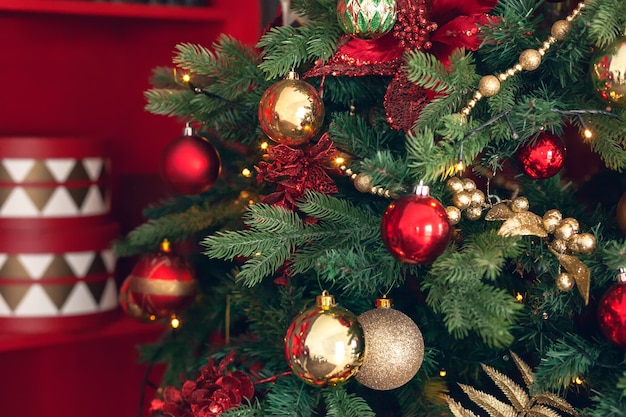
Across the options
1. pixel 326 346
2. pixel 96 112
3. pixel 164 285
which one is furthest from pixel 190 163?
pixel 96 112

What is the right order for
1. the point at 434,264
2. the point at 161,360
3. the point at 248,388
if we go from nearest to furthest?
1. the point at 434,264
2. the point at 248,388
3. the point at 161,360

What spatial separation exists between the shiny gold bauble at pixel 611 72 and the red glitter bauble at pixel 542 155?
2.5 inches

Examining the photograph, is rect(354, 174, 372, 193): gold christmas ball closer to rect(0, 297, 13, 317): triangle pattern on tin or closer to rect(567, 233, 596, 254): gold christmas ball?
rect(567, 233, 596, 254): gold christmas ball

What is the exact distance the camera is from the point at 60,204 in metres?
1.03

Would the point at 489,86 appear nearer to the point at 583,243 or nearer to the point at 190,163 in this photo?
the point at 583,243

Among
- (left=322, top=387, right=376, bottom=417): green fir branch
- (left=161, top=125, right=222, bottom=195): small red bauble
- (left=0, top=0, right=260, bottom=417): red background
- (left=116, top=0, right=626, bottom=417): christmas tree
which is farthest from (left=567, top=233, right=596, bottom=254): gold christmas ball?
(left=0, top=0, right=260, bottom=417): red background

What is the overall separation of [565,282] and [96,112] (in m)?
0.93

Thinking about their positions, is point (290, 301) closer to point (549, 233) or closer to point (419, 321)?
point (419, 321)

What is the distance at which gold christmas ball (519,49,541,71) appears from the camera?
604 mm

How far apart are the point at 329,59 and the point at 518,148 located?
0.19 meters

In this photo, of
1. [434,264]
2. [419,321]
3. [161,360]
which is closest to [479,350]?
[419,321]

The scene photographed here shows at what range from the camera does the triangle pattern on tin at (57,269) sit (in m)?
1.02

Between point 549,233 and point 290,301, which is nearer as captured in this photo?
point 549,233

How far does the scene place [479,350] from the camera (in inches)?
27.6
